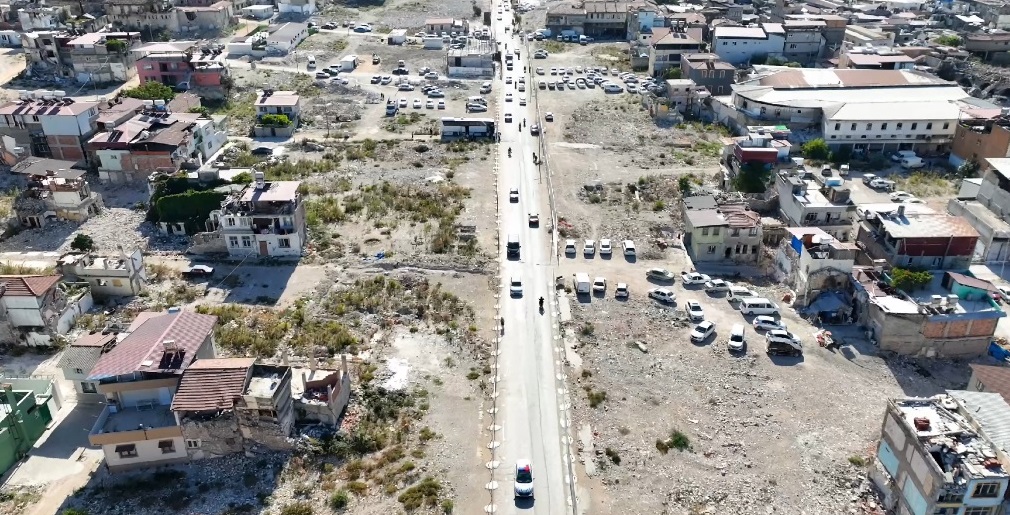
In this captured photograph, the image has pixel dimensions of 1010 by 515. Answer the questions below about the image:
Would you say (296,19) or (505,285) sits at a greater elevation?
(296,19)

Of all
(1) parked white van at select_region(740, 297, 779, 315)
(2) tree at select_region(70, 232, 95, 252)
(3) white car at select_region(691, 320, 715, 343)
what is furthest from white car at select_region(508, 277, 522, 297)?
(2) tree at select_region(70, 232, 95, 252)

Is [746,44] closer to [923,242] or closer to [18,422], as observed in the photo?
[923,242]

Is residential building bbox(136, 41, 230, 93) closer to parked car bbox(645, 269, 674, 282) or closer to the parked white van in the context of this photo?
parked car bbox(645, 269, 674, 282)

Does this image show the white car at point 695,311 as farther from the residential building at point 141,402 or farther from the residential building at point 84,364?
the residential building at point 84,364

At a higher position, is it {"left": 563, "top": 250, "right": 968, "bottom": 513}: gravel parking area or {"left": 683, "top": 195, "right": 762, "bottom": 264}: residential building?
{"left": 683, "top": 195, "right": 762, "bottom": 264}: residential building

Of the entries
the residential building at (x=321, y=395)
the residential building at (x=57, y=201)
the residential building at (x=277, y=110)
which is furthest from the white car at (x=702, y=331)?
the residential building at (x=277, y=110)

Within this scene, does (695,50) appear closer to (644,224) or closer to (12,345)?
(644,224)

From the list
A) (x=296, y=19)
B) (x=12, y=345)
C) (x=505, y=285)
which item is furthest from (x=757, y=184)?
(x=296, y=19)
